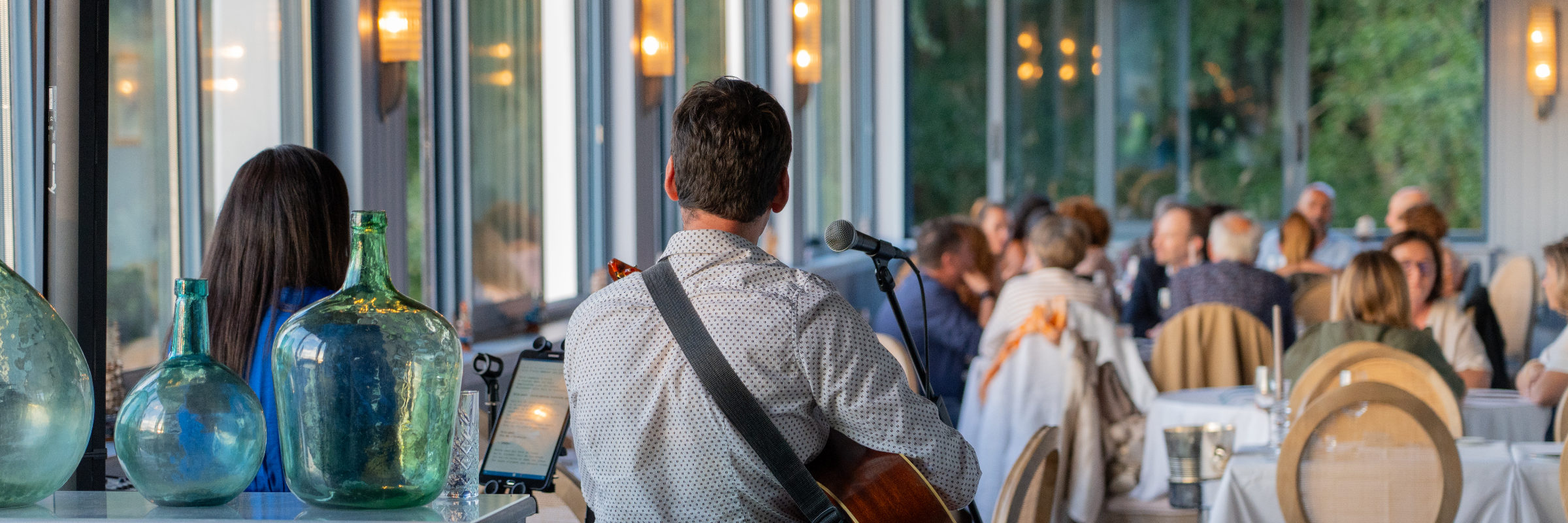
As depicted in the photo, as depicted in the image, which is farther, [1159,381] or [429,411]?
[1159,381]

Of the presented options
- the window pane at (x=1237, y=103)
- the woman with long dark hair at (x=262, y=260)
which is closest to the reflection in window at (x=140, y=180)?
the woman with long dark hair at (x=262, y=260)

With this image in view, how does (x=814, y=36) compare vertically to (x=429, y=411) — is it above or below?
above

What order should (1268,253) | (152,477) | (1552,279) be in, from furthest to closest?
(1268,253), (1552,279), (152,477)

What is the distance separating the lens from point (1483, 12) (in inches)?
353

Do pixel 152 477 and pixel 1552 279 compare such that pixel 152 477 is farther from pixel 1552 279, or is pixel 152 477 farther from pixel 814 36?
pixel 814 36

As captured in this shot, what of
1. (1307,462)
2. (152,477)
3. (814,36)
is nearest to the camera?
(152,477)

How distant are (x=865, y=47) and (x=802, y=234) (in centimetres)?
228

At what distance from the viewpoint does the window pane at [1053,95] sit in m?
10.4

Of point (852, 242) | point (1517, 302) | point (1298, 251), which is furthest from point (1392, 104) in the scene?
point (852, 242)

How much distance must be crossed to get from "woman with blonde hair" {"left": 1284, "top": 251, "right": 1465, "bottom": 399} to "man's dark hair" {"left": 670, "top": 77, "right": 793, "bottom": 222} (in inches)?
116

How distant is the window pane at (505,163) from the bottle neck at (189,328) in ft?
10.5

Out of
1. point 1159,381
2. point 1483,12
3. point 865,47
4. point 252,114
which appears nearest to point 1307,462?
point 1159,381

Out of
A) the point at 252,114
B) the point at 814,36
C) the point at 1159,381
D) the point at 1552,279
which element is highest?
the point at 814,36

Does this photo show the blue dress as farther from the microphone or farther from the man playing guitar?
the microphone
